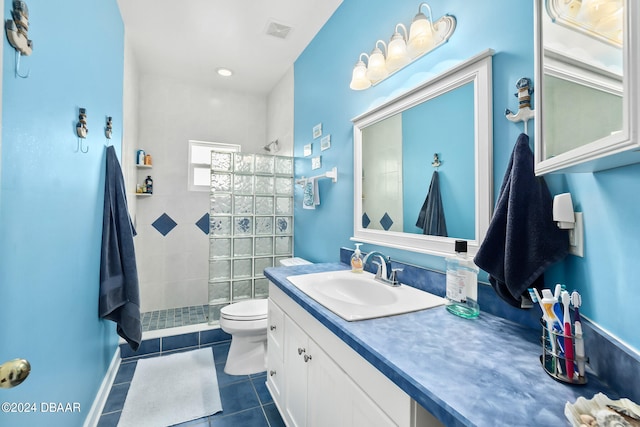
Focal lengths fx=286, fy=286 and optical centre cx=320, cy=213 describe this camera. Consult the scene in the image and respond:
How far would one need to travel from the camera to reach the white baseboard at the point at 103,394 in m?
1.52

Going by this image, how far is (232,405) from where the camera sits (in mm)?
1750

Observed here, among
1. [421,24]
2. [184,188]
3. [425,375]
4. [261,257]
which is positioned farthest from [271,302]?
[184,188]

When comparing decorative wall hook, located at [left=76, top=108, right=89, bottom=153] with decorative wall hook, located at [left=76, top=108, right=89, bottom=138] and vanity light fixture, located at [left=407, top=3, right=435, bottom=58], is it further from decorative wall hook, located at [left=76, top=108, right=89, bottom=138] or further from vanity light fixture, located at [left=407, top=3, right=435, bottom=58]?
vanity light fixture, located at [left=407, top=3, right=435, bottom=58]

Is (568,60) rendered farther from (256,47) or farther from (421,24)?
(256,47)

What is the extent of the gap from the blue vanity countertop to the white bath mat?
50.8 inches

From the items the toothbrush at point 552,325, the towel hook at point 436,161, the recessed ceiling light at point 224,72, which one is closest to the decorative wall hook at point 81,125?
the towel hook at point 436,161

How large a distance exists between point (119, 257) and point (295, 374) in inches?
51.2

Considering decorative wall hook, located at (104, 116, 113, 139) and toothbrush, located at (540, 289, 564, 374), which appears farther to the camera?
decorative wall hook, located at (104, 116, 113, 139)

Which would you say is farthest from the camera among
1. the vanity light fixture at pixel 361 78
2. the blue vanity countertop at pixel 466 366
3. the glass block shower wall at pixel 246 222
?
the glass block shower wall at pixel 246 222

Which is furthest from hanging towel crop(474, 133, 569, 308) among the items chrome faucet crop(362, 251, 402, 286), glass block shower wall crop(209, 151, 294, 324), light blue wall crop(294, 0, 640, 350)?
glass block shower wall crop(209, 151, 294, 324)

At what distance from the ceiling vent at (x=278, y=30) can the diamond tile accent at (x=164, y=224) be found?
2.18 metres

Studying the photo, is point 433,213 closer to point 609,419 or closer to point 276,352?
point 609,419

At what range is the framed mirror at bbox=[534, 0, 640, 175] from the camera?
0.43 meters

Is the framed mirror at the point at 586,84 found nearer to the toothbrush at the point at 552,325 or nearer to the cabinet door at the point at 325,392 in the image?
the toothbrush at the point at 552,325
